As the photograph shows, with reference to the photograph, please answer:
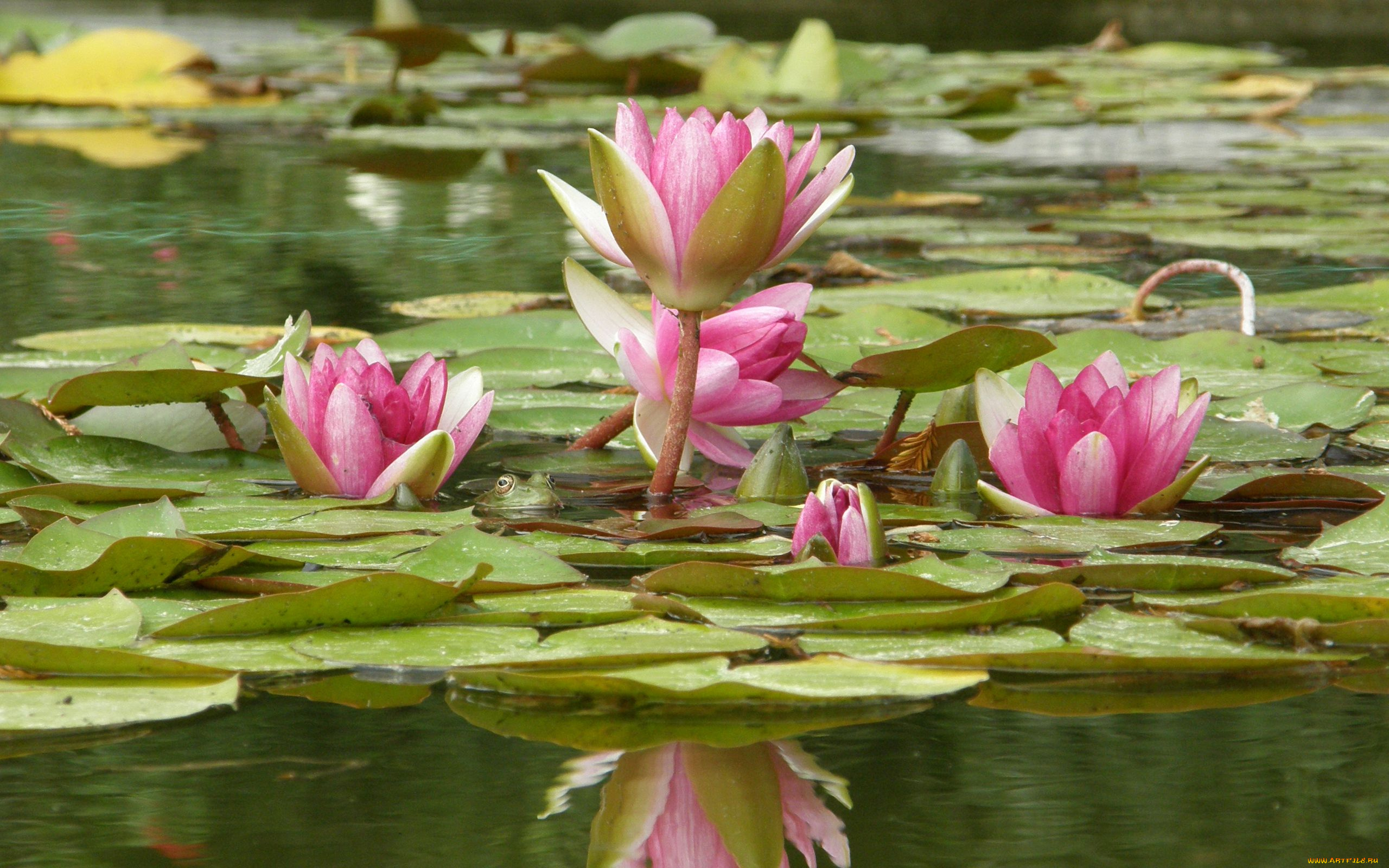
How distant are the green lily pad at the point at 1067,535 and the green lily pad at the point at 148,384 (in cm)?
69

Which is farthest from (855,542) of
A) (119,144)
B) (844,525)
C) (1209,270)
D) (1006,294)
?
(119,144)

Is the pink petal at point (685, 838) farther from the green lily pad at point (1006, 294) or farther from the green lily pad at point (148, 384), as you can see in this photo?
the green lily pad at point (1006, 294)

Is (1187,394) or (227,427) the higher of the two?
(1187,394)

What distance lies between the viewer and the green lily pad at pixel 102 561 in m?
1.04

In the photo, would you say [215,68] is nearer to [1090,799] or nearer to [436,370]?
[436,370]

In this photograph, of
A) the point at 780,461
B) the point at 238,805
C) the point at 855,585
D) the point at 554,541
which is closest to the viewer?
the point at 238,805

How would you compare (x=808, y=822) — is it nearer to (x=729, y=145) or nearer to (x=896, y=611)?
(x=896, y=611)

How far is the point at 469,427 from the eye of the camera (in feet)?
4.49

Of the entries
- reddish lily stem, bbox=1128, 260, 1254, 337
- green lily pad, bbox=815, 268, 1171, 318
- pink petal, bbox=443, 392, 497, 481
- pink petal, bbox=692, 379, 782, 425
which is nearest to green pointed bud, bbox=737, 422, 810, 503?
pink petal, bbox=692, 379, 782, 425

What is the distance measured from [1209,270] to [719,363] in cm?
84

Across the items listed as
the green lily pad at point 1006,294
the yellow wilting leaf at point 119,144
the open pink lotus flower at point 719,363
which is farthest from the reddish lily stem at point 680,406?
the yellow wilting leaf at point 119,144

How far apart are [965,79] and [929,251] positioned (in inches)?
138

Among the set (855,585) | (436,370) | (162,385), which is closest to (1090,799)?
(855,585)

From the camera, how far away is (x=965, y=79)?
611 centimetres
